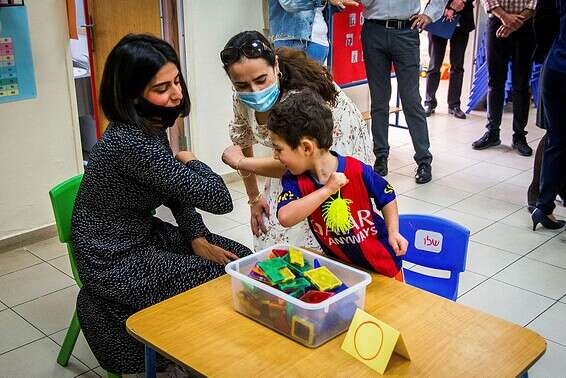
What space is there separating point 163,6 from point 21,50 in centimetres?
103

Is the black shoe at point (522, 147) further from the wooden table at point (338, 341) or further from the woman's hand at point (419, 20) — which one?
the wooden table at point (338, 341)

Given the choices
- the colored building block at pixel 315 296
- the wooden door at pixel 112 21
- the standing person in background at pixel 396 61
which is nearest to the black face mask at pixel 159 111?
the colored building block at pixel 315 296

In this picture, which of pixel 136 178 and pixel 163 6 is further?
pixel 163 6

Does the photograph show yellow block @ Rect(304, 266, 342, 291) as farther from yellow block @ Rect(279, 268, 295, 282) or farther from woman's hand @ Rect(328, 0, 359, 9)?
woman's hand @ Rect(328, 0, 359, 9)

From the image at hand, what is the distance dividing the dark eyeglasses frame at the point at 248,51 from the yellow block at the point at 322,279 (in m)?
0.75

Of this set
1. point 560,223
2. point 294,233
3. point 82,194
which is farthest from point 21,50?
point 560,223

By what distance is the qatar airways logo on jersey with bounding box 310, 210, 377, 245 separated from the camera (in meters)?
1.80

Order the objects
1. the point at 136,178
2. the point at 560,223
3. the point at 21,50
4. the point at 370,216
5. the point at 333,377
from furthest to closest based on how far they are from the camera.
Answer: the point at 560,223, the point at 21,50, the point at 136,178, the point at 370,216, the point at 333,377

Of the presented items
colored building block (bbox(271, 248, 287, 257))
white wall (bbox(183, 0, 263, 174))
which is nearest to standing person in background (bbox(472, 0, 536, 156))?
white wall (bbox(183, 0, 263, 174))

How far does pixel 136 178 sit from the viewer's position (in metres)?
1.98

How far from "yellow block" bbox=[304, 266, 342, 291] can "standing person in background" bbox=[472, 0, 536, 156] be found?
382 centimetres

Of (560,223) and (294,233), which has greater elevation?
(294,233)

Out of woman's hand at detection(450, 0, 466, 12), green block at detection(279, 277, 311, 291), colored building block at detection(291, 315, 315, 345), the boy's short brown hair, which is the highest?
woman's hand at detection(450, 0, 466, 12)

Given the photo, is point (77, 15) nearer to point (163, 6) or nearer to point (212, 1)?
point (163, 6)
